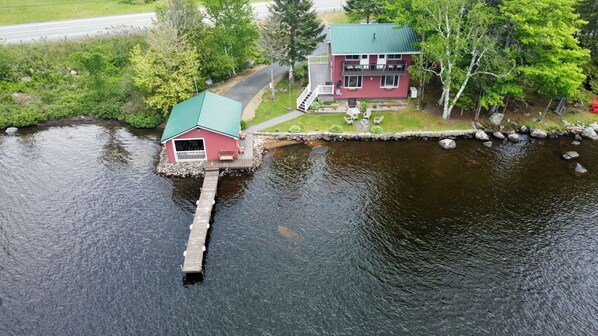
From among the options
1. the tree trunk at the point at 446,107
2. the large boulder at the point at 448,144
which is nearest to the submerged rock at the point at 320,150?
the large boulder at the point at 448,144

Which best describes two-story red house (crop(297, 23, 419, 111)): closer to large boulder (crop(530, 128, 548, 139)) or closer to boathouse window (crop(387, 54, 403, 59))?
boathouse window (crop(387, 54, 403, 59))

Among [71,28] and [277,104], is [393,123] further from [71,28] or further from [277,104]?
[71,28]

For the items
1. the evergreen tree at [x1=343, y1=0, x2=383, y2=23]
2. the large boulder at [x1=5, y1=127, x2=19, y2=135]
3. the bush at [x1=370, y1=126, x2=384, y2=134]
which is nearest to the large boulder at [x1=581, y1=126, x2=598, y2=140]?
the bush at [x1=370, y1=126, x2=384, y2=134]

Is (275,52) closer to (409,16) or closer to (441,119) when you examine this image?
(409,16)

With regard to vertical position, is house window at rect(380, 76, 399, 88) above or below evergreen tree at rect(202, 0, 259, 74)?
below

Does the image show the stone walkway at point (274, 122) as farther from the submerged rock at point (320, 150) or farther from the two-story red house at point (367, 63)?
the submerged rock at point (320, 150)

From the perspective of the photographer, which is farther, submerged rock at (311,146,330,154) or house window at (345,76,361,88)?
house window at (345,76,361,88)

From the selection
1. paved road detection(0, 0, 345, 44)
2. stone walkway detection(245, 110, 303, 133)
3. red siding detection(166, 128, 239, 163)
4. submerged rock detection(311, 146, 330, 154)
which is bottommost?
submerged rock detection(311, 146, 330, 154)

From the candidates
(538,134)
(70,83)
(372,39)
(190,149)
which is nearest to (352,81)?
(372,39)
